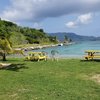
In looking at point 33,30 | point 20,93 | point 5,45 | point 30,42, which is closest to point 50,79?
point 20,93

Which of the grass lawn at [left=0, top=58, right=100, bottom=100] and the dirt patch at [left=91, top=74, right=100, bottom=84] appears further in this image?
the dirt patch at [left=91, top=74, right=100, bottom=84]

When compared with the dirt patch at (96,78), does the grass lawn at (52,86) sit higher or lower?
lower

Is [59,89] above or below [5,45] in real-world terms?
below

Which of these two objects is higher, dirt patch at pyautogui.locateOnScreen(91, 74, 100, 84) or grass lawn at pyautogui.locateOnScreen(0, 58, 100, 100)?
dirt patch at pyautogui.locateOnScreen(91, 74, 100, 84)

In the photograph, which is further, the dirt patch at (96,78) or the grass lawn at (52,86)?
the dirt patch at (96,78)

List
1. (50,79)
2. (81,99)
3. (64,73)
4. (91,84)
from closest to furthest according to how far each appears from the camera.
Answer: (81,99) → (91,84) → (50,79) → (64,73)

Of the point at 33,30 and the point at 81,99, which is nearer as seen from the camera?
the point at 81,99

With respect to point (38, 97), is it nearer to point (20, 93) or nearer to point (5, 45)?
point (20, 93)

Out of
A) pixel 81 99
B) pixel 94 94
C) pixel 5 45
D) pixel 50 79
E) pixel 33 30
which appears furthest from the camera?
pixel 33 30

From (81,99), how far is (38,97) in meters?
1.76

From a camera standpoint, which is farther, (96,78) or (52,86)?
(96,78)

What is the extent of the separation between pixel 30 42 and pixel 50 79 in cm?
14209

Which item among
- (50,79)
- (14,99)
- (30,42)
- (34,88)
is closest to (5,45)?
(50,79)

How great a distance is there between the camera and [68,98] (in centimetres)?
1205
